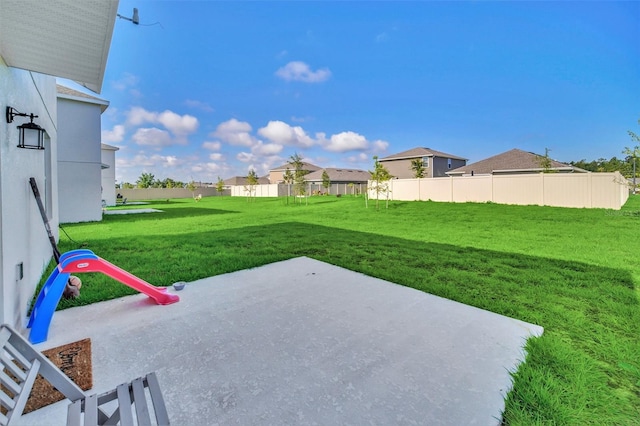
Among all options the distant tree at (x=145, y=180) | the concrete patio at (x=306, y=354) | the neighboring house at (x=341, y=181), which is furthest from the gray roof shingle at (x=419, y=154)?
the distant tree at (x=145, y=180)

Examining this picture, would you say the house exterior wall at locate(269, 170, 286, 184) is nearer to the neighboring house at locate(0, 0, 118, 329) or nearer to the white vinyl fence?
the white vinyl fence

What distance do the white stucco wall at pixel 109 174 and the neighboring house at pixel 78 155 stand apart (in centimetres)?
922

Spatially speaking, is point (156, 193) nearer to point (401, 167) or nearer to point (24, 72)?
point (401, 167)

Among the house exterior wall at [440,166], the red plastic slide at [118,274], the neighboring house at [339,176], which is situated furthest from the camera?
the neighboring house at [339,176]

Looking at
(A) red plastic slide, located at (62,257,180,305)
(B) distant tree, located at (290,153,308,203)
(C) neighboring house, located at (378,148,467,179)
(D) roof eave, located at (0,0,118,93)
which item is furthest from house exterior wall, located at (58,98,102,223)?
(C) neighboring house, located at (378,148,467,179)

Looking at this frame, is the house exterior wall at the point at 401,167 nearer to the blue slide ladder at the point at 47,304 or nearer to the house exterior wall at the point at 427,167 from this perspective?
the house exterior wall at the point at 427,167

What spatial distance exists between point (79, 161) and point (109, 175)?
11.2 metres

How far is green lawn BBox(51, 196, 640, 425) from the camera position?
6.42 feet

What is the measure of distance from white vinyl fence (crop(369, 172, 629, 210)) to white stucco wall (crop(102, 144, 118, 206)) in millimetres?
19625

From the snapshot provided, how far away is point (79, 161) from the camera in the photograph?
12.0m

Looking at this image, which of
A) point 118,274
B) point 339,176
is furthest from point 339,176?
point 118,274

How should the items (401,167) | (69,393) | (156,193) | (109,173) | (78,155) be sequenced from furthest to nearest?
(156,193), (401,167), (109,173), (78,155), (69,393)

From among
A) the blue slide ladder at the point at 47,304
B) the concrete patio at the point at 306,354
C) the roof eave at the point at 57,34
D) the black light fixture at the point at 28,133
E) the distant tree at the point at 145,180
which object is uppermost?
the distant tree at the point at 145,180

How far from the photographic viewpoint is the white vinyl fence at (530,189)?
13.8 meters
